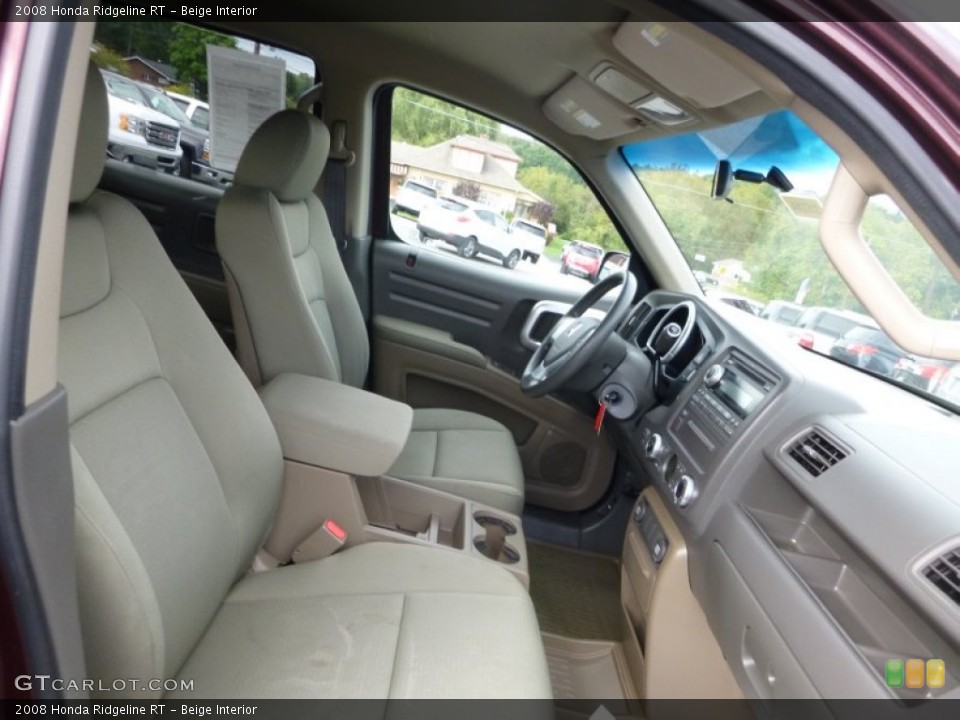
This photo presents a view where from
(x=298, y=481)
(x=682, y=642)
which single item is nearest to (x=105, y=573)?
(x=298, y=481)

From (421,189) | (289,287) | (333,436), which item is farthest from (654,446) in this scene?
(421,189)

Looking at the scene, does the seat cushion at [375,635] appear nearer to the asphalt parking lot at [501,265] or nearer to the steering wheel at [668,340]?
the steering wheel at [668,340]

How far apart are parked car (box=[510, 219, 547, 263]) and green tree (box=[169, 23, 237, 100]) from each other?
123cm

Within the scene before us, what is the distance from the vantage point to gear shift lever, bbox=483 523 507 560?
172 cm

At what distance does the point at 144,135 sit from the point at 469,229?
135 centimetres

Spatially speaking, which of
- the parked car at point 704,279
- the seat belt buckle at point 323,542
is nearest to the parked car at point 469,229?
the parked car at point 704,279

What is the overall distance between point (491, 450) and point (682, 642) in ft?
2.51

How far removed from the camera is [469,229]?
2727mm

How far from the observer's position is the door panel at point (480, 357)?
8.27 ft

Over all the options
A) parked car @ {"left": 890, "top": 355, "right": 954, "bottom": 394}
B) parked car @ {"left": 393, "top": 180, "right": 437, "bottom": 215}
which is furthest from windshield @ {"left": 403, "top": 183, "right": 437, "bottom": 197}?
parked car @ {"left": 890, "top": 355, "right": 954, "bottom": 394}

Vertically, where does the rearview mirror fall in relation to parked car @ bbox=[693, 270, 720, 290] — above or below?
above

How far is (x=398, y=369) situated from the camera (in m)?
2.73

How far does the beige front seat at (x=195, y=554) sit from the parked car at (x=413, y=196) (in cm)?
155

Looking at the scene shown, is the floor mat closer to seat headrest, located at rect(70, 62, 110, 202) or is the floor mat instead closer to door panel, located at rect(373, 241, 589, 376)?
door panel, located at rect(373, 241, 589, 376)
